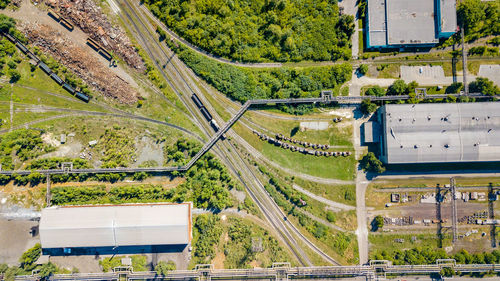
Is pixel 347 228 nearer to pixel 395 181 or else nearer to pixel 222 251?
pixel 395 181

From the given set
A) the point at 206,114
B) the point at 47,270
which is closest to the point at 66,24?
the point at 206,114

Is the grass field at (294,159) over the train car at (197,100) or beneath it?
beneath

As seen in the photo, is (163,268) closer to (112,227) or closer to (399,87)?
(112,227)

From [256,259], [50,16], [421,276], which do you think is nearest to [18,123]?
[50,16]

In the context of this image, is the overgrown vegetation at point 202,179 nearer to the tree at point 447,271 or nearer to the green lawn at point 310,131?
the green lawn at point 310,131

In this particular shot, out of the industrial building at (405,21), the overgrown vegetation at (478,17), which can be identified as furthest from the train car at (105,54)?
the overgrown vegetation at (478,17)
